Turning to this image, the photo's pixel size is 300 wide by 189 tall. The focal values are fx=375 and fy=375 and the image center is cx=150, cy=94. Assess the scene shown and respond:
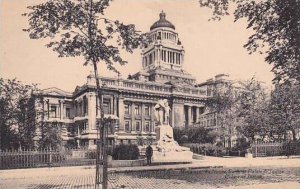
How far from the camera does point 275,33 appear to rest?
526 inches

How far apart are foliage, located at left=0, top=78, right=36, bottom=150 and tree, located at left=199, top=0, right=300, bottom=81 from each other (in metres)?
22.0

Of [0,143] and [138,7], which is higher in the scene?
[138,7]

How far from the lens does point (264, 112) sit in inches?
1528

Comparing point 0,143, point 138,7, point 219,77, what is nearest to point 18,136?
point 0,143

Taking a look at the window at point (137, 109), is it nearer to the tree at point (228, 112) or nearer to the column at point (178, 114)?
the column at point (178, 114)

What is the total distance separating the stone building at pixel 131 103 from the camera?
58688 millimetres

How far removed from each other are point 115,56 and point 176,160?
15078 mm

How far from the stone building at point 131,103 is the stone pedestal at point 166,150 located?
90.5 feet

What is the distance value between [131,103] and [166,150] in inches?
1469

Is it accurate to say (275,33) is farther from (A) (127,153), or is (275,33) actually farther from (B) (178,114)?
(B) (178,114)

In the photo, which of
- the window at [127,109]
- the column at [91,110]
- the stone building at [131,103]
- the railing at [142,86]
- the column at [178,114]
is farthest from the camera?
the column at [178,114]

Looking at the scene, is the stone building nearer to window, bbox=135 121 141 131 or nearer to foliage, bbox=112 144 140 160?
window, bbox=135 121 141 131

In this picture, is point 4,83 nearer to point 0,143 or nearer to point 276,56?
point 0,143

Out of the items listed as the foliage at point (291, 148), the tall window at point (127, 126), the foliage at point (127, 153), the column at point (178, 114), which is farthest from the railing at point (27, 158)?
the column at point (178, 114)
